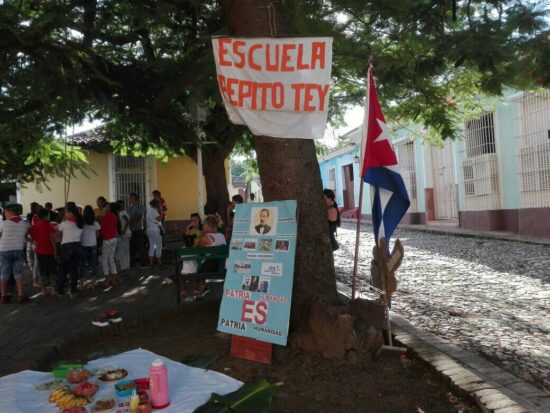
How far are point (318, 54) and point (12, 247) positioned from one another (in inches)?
260

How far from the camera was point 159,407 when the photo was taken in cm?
347

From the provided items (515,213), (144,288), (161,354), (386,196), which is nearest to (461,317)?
(386,196)

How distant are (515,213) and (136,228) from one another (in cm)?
1121

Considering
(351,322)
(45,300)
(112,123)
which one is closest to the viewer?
(351,322)

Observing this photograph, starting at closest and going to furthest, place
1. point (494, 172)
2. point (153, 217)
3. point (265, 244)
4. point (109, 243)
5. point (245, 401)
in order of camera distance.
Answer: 1. point (245, 401)
2. point (265, 244)
3. point (109, 243)
4. point (153, 217)
5. point (494, 172)

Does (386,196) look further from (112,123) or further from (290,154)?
(112,123)

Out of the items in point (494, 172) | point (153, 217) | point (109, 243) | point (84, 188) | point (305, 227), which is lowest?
point (109, 243)

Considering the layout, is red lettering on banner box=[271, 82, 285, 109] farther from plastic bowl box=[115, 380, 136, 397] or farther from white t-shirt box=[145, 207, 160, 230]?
white t-shirt box=[145, 207, 160, 230]

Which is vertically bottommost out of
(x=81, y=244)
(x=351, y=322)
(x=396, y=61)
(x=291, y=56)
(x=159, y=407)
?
(x=159, y=407)

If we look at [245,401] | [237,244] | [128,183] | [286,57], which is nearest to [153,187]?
[128,183]

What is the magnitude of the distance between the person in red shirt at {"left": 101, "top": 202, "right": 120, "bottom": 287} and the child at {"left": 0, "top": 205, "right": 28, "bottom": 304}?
135 centimetres

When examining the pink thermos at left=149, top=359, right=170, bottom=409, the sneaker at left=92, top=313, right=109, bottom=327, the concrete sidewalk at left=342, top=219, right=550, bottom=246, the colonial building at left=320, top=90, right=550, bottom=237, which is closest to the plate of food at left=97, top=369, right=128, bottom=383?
the pink thermos at left=149, top=359, right=170, bottom=409

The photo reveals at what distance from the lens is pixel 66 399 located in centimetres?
362

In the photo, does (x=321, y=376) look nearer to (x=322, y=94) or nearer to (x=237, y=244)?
(x=237, y=244)
